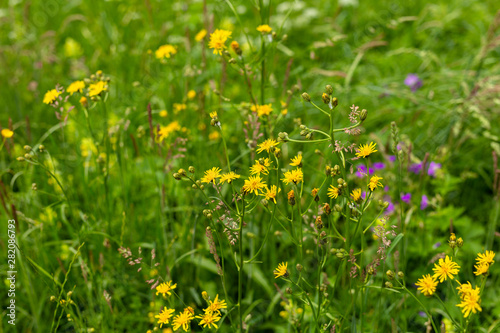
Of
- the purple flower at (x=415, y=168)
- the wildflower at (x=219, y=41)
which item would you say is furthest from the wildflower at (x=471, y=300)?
the purple flower at (x=415, y=168)

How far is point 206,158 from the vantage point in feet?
6.64

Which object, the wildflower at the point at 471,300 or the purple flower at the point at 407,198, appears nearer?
the wildflower at the point at 471,300

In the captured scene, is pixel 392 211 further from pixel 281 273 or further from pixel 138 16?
pixel 138 16

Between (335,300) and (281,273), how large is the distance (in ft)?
2.20

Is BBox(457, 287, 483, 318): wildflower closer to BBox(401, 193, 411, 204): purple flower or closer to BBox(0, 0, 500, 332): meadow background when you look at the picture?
BBox(0, 0, 500, 332): meadow background

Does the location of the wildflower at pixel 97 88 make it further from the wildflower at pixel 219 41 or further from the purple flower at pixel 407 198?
the purple flower at pixel 407 198

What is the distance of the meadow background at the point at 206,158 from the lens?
5.32 feet

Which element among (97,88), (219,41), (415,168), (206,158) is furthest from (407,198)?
(97,88)

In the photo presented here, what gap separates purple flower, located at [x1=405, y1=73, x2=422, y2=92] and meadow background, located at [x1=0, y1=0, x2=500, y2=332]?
0.15 feet

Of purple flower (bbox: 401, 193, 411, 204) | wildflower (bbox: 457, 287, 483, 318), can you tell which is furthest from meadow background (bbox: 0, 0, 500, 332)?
wildflower (bbox: 457, 287, 483, 318)

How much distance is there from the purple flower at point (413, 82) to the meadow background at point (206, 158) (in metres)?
0.04

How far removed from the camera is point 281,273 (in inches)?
42.0

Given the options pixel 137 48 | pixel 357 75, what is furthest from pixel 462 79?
pixel 137 48

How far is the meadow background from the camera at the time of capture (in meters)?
1.62
